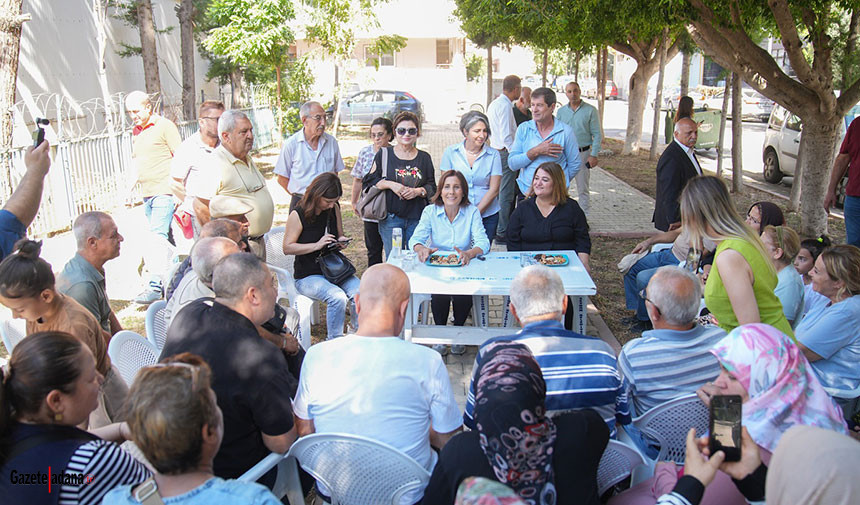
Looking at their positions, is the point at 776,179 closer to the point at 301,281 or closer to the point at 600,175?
the point at 600,175

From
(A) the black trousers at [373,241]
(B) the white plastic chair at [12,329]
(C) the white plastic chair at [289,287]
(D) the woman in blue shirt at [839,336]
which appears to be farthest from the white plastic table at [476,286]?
(B) the white plastic chair at [12,329]

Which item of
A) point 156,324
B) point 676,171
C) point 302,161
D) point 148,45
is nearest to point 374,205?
point 302,161

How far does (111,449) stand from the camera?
216 cm

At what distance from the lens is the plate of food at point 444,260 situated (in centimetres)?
Result: 483

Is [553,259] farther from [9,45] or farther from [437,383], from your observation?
[9,45]

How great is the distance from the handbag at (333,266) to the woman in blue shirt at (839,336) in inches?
124

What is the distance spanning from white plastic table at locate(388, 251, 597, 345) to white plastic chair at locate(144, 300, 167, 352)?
1.54 metres

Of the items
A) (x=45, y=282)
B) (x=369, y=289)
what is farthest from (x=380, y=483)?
(x=45, y=282)

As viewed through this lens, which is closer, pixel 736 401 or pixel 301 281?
pixel 736 401

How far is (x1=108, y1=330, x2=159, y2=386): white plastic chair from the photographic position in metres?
3.19

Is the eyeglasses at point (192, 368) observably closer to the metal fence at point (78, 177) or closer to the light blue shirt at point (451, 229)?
the light blue shirt at point (451, 229)

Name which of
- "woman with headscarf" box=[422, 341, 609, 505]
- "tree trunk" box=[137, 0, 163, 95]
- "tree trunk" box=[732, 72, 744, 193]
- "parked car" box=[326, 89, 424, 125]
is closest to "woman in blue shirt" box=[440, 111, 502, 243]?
"woman with headscarf" box=[422, 341, 609, 505]

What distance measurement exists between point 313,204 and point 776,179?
37.8 feet

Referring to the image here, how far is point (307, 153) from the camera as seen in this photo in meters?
6.42
